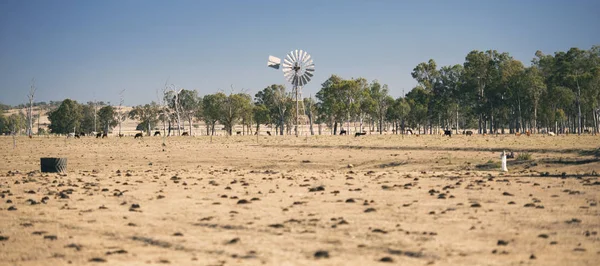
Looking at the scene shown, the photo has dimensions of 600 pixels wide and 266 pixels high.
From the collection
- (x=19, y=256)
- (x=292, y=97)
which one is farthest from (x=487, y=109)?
(x=19, y=256)

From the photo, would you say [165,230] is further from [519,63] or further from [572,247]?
[519,63]

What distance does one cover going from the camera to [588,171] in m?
25.3

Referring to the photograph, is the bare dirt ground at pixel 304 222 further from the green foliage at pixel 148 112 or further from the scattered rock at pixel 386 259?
the green foliage at pixel 148 112

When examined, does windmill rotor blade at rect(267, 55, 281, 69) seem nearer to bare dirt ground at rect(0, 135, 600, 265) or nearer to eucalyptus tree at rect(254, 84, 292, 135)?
eucalyptus tree at rect(254, 84, 292, 135)

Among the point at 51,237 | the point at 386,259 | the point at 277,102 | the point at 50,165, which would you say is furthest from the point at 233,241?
the point at 277,102

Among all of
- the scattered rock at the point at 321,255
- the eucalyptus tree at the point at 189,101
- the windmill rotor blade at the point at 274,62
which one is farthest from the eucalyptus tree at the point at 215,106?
the scattered rock at the point at 321,255

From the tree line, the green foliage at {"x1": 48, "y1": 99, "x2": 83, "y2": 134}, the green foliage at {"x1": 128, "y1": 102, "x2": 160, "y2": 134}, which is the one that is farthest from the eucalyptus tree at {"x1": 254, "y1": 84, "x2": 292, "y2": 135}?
the green foliage at {"x1": 48, "y1": 99, "x2": 83, "y2": 134}

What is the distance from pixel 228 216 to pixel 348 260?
511 cm

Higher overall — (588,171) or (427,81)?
(427,81)

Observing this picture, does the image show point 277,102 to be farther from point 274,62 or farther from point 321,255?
point 321,255

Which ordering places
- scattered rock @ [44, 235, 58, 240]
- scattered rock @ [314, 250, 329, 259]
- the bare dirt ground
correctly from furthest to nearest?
1. scattered rock @ [44, 235, 58, 240]
2. the bare dirt ground
3. scattered rock @ [314, 250, 329, 259]

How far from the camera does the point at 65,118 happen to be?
515 feet

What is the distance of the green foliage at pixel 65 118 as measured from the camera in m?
157

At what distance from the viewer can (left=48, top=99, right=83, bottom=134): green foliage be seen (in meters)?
157
